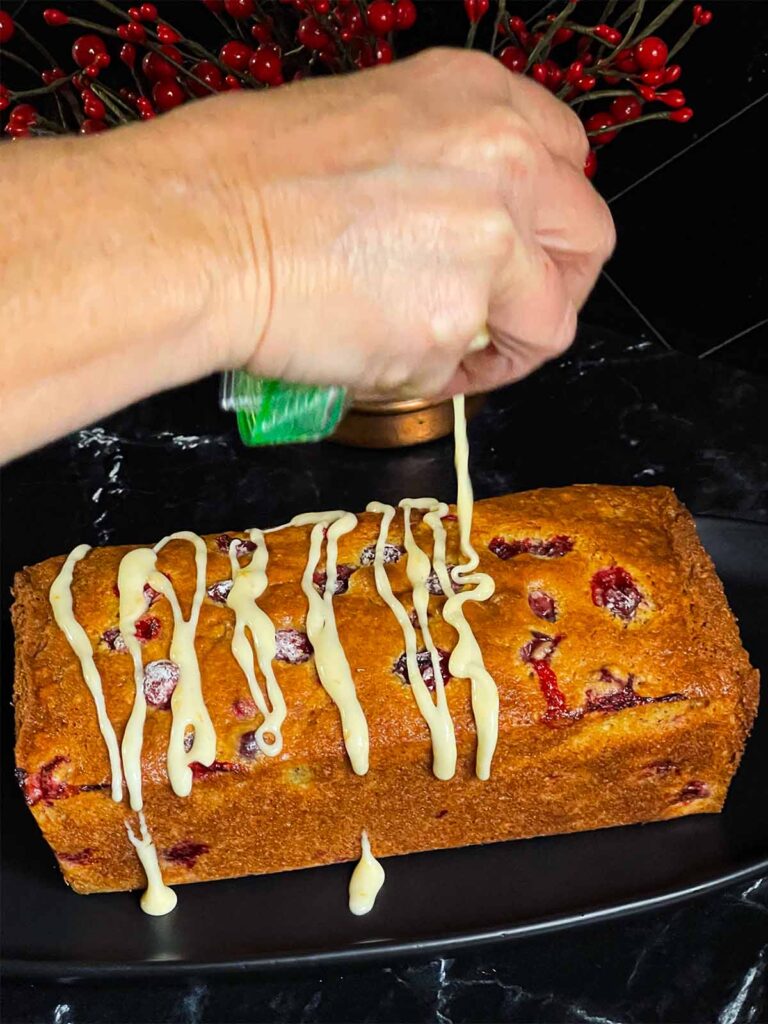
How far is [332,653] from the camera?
143 centimetres

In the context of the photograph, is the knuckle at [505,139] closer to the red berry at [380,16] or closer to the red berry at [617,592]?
the red berry at [380,16]

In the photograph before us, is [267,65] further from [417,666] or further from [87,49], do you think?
[417,666]

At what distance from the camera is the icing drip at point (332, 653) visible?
140 centimetres

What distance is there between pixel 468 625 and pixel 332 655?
169 millimetres

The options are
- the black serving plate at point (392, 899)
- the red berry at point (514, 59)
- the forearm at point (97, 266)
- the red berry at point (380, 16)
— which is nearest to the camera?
the forearm at point (97, 266)

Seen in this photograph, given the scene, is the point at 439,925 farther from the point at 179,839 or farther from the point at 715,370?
the point at 715,370

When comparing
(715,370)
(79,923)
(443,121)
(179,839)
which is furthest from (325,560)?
(715,370)

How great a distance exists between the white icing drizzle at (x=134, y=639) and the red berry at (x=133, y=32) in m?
0.65

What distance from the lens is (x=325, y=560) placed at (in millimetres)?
1555

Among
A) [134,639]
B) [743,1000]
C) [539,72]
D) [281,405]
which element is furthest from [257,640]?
[539,72]

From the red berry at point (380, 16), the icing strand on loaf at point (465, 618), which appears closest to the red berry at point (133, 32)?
the red berry at point (380, 16)

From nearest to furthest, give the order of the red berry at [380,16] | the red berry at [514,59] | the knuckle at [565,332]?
the knuckle at [565,332], the red berry at [380,16], the red berry at [514,59]

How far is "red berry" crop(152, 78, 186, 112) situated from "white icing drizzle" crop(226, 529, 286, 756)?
0.62 meters

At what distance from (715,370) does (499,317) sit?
1.10 meters
